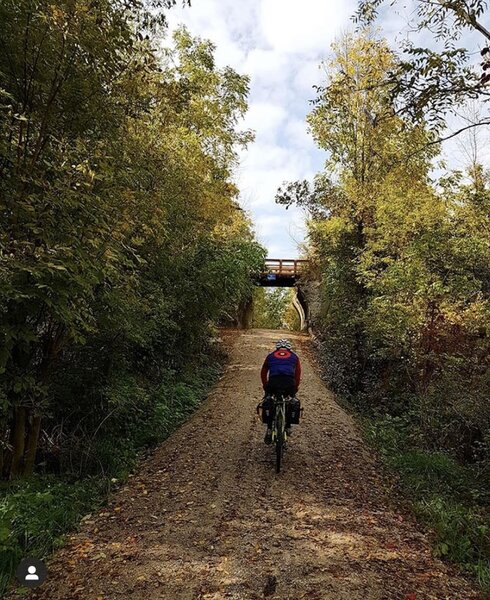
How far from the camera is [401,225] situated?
10.6m

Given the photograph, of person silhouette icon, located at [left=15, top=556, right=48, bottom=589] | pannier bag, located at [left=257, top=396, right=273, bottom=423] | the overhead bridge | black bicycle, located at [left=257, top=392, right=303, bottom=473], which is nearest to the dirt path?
person silhouette icon, located at [left=15, top=556, right=48, bottom=589]

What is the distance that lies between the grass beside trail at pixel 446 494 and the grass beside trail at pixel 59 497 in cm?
375

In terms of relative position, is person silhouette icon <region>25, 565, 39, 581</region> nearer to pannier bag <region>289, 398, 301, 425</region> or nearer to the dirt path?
the dirt path

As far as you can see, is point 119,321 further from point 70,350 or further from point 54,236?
point 54,236

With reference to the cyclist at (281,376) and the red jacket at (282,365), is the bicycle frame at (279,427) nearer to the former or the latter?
the cyclist at (281,376)

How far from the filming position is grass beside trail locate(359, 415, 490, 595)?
4270mm

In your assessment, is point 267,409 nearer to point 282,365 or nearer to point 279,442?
point 279,442

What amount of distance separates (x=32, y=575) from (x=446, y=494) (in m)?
4.94

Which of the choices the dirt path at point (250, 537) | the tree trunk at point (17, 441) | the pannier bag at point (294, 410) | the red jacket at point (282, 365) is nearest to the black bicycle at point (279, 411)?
Result: the pannier bag at point (294, 410)

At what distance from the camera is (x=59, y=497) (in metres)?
5.18

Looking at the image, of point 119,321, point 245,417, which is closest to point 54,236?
point 119,321

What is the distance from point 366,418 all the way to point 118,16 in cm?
896

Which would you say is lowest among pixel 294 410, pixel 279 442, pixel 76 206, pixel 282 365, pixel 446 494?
pixel 446 494

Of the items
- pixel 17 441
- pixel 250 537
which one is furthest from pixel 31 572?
pixel 17 441
